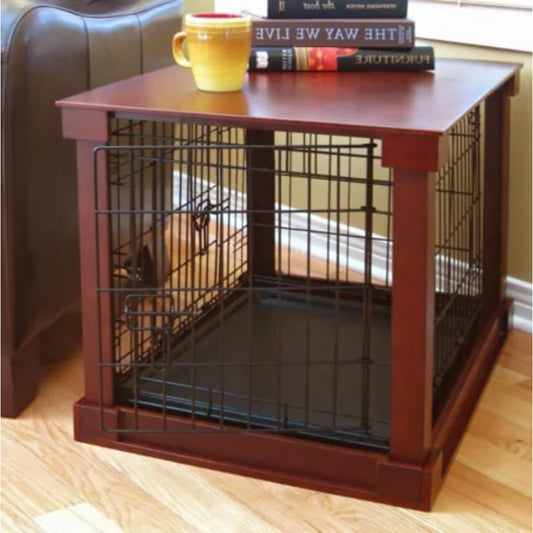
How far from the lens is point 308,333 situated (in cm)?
156

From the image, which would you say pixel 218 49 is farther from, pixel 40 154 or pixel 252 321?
pixel 252 321

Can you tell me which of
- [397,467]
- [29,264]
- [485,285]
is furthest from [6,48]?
[485,285]

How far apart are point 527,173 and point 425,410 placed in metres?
0.76

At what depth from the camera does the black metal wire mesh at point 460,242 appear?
1.86m

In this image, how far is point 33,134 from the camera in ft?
5.43

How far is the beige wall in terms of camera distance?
201 cm

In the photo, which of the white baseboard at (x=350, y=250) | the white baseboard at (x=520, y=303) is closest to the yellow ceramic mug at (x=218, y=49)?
the white baseboard at (x=350, y=250)

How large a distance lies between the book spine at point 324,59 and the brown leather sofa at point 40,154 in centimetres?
29

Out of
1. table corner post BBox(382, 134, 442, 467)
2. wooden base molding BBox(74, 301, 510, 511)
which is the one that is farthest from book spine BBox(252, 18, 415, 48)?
wooden base molding BBox(74, 301, 510, 511)

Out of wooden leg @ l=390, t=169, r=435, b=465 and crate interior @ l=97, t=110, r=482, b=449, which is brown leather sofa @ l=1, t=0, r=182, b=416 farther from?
wooden leg @ l=390, t=169, r=435, b=465

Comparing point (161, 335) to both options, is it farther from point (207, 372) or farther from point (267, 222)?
point (267, 222)

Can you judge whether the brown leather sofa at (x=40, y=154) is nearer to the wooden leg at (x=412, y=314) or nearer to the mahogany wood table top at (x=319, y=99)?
the mahogany wood table top at (x=319, y=99)

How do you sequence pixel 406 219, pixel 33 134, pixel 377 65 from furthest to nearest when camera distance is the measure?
pixel 377 65 < pixel 33 134 < pixel 406 219

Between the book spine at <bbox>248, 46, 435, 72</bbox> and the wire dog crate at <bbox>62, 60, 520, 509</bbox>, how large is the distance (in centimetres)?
15
